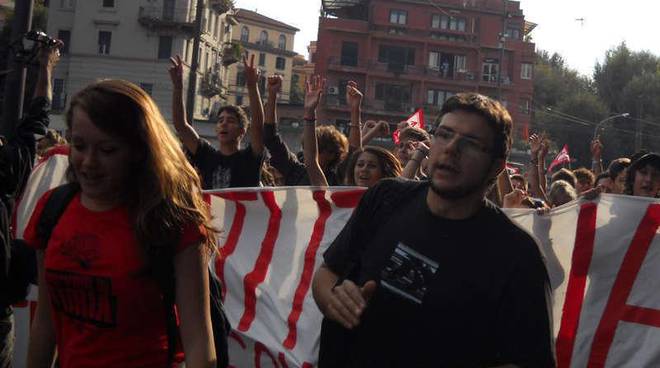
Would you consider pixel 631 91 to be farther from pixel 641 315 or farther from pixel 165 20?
pixel 641 315

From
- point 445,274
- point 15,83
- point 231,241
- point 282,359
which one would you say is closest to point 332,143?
point 231,241

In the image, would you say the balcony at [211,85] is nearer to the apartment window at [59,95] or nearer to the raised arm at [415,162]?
the apartment window at [59,95]

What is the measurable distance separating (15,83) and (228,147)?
1.45 m

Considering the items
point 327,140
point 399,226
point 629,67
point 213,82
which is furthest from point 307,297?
Answer: point 629,67

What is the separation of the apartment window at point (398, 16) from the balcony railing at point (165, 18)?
14.5m

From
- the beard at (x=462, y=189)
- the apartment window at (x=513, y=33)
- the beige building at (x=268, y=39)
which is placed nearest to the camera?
the beard at (x=462, y=189)

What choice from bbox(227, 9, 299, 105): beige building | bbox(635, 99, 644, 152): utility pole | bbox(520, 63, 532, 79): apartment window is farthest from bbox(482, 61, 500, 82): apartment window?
bbox(227, 9, 299, 105): beige building

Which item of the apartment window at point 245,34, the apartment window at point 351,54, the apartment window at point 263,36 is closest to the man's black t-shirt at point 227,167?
the apartment window at point 351,54

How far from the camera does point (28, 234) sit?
283 centimetres

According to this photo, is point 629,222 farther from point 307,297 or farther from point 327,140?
point 327,140

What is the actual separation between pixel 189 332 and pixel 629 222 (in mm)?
2799

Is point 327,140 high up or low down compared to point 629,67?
down

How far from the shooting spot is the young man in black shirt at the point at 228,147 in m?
6.16

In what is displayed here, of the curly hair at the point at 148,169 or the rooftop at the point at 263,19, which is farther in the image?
the rooftop at the point at 263,19
